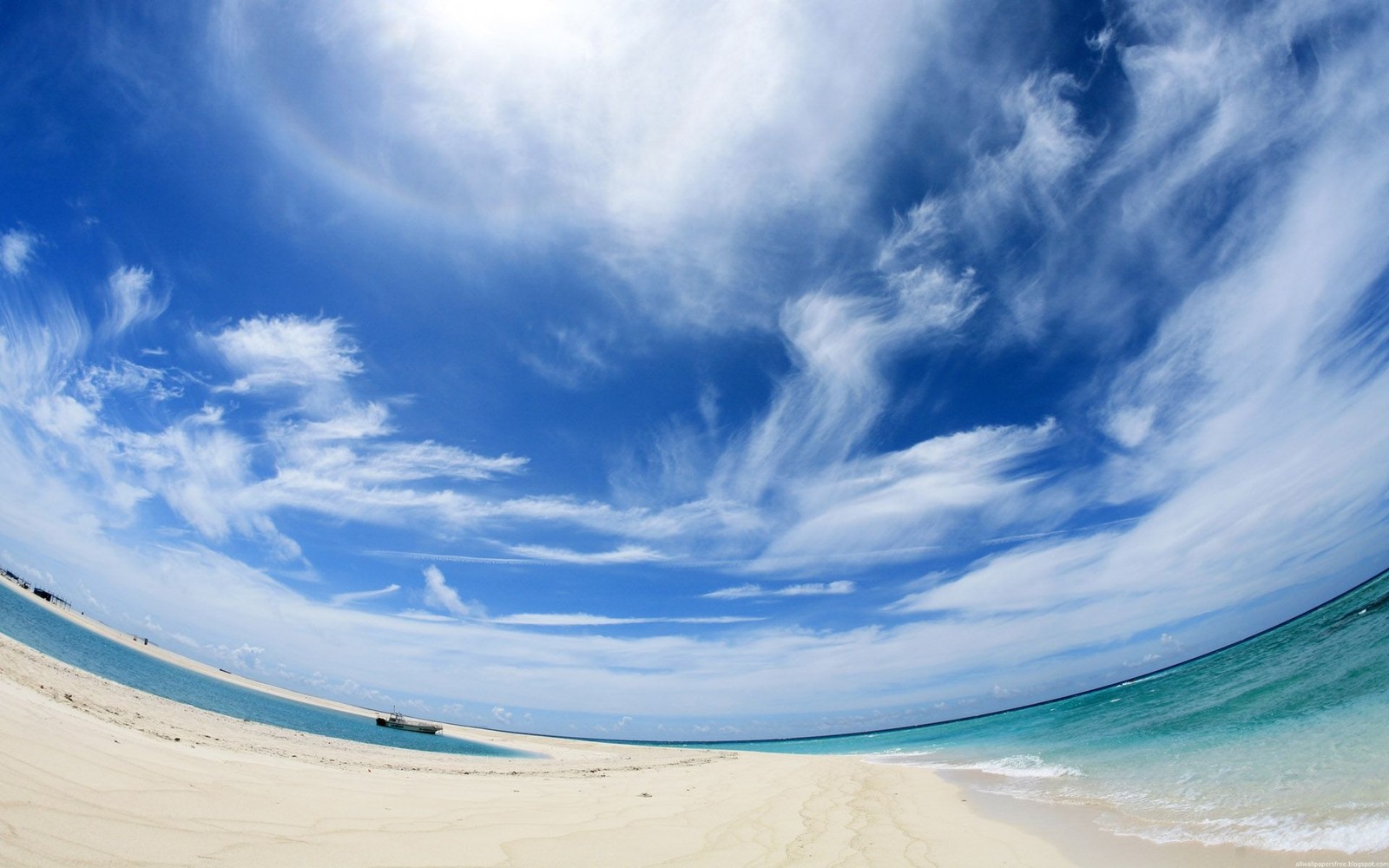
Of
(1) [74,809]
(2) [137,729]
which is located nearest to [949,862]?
(1) [74,809]

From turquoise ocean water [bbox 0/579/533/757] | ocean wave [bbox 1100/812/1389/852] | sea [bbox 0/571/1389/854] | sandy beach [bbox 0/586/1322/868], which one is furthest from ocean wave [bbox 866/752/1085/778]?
turquoise ocean water [bbox 0/579/533/757]

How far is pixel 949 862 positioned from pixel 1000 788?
43.6ft

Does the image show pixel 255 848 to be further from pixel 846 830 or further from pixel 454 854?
pixel 846 830

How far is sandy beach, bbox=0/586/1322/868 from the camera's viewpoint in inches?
170

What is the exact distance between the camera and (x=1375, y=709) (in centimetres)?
1398

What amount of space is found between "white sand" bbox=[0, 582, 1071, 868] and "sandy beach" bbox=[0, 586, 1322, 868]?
30 millimetres

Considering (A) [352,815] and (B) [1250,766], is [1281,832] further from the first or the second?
(A) [352,815]

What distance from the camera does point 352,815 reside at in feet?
20.2

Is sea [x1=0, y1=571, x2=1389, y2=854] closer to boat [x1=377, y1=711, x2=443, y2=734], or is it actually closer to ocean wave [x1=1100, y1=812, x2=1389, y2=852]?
ocean wave [x1=1100, y1=812, x2=1389, y2=852]

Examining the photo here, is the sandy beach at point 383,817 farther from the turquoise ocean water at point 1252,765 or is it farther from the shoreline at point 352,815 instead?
the turquoise ocean water at point 1252,765

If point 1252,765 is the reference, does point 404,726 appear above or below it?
above

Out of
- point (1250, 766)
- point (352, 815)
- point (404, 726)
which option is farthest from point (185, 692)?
point (1250, 766)

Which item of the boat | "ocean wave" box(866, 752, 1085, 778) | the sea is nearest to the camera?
the sea

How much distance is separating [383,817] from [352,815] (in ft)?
1.10
